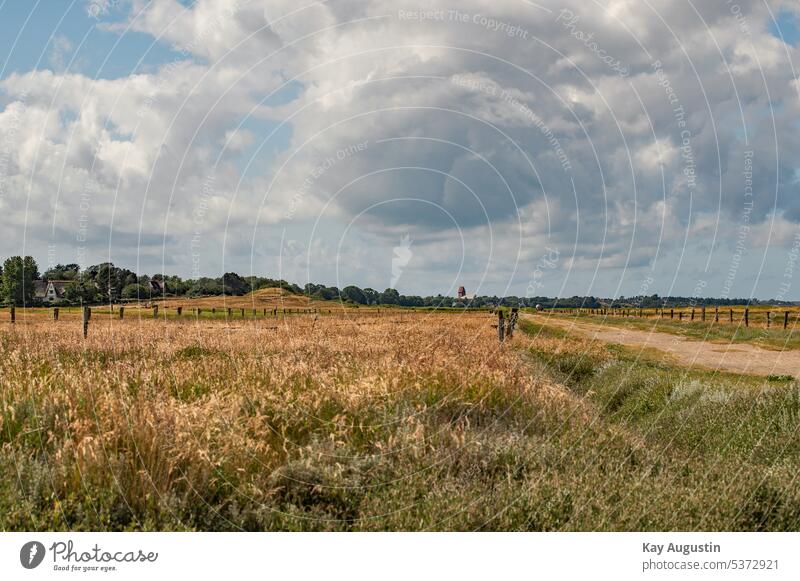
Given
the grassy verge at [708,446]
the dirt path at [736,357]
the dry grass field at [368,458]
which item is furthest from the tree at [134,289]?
the dirt path at [736,357]

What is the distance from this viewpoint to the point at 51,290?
70.4 metres

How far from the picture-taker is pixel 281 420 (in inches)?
298

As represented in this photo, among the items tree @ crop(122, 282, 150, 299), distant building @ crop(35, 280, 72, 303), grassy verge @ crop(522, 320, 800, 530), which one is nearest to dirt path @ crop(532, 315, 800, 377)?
grassy verge @ crop(522, 320, 800, 530)

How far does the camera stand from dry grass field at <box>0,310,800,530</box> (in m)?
5.28

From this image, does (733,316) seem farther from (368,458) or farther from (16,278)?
(368,458)

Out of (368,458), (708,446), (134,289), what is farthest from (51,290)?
(708,446)

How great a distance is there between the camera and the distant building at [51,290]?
66.7m

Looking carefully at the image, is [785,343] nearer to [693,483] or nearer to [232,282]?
[693,483]

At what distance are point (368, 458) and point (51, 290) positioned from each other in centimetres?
7453

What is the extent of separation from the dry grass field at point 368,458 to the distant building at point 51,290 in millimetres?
63419

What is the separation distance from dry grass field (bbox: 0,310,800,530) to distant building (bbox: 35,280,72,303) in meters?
63.4

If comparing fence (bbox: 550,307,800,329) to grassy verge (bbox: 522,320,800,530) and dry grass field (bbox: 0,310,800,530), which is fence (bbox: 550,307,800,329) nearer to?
grassy verge (bbox: 522,320,800,530)

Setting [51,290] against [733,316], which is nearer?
[51,290]
